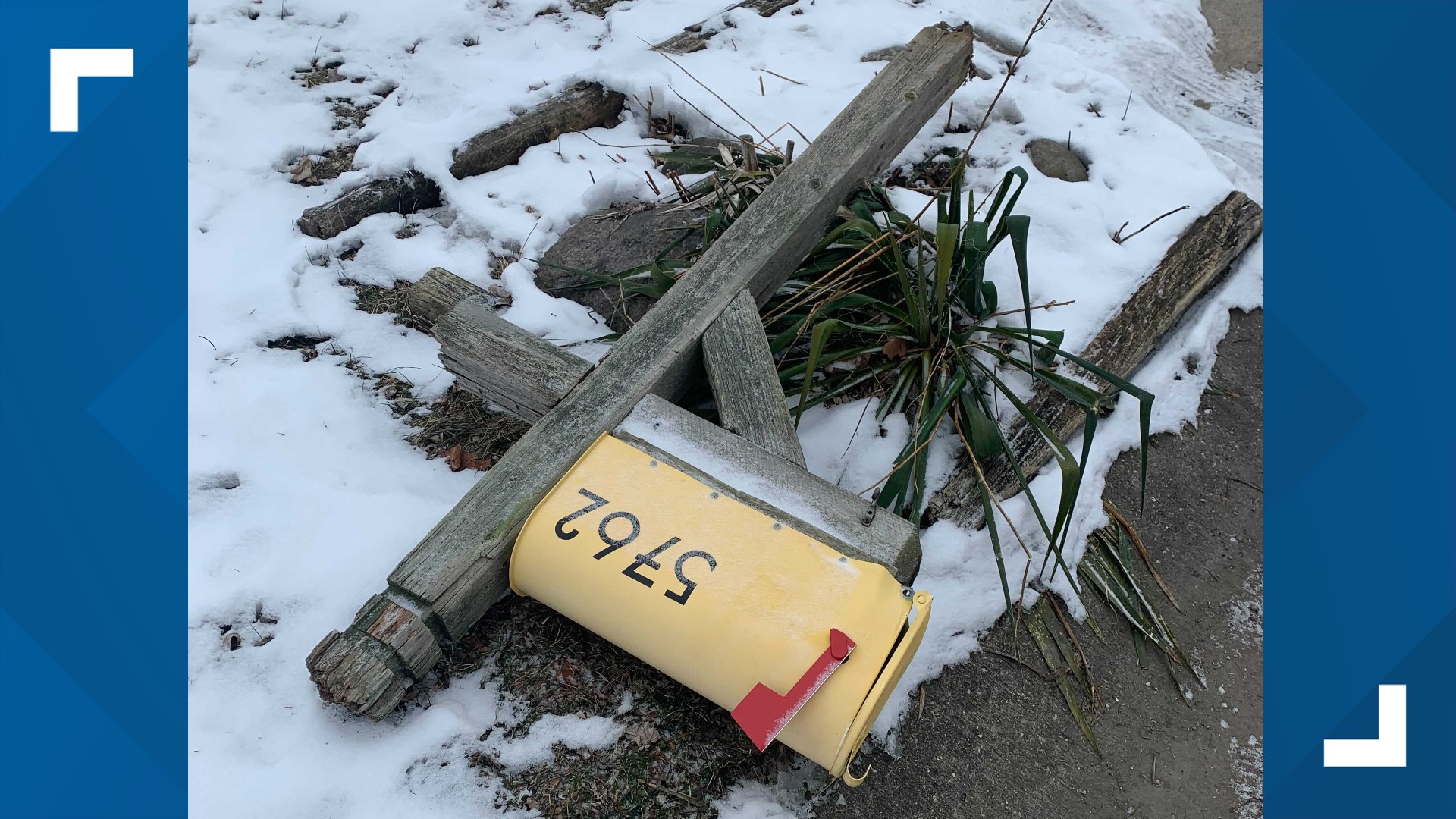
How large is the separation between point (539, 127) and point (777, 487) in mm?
2099

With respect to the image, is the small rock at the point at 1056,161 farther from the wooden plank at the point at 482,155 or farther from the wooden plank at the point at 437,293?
the wooden plank at the point at 437,293

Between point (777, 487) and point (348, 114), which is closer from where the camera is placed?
point (777, 487)

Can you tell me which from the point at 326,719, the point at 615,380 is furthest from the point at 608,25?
the point at 326,719

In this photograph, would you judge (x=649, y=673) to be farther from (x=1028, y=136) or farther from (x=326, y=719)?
(x=1028, y=136)

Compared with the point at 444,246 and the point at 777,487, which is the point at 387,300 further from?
the point at 777,487

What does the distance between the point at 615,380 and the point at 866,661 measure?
932 millimetres

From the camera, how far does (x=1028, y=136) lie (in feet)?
12.1

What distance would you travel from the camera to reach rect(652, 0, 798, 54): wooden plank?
4121 mm

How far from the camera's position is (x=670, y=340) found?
100 inches

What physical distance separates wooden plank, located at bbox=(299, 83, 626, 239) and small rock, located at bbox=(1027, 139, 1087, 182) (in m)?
1.58

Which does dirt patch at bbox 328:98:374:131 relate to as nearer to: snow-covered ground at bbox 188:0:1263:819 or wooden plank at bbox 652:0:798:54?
snow-covered ground at bbox 188:0:1263:819

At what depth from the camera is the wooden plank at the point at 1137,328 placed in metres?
2.66

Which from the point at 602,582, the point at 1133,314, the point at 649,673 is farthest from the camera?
the point at 1133,314

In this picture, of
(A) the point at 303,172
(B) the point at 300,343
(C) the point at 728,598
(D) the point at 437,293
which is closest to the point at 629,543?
(C) the point at 728,598
